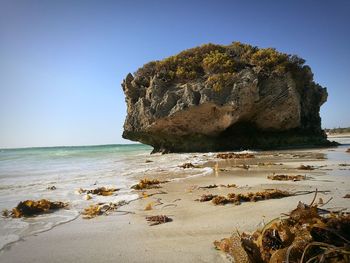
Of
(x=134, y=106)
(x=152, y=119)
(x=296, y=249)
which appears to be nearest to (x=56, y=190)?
(x=296, y=249)

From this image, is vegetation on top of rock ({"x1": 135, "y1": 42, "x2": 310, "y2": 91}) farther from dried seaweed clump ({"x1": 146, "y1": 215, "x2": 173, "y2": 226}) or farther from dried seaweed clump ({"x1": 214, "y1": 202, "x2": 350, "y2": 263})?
dried seaweed clump ({"x1": 214, "y1": 202, "x2": 350, "y2": 263})

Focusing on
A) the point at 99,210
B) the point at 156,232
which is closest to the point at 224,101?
the point at 99,210

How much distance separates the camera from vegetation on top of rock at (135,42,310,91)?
20.7 m

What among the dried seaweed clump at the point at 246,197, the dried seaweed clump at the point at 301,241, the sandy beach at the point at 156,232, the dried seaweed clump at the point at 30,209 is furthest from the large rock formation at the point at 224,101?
the dried seaweed clump at the point at 301,241

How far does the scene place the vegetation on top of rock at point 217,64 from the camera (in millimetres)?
20688

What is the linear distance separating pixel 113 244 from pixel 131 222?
0.86 meters

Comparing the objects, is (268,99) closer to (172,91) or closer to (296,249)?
(172,91)

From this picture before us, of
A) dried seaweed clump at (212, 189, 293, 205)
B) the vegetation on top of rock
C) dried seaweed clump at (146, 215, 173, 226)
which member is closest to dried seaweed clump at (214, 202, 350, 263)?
dried seaweed clump at (146, 215, 173, 226)

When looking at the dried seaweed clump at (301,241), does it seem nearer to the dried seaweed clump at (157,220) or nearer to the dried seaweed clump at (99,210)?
the dried seaweed clump at (157,220)

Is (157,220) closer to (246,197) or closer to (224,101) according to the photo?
(246,197)

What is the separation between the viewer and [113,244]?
3.31 metres

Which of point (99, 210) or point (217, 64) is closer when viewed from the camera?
point (99, 210)

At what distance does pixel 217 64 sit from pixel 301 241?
19725mm

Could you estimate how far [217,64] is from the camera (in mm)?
21078
